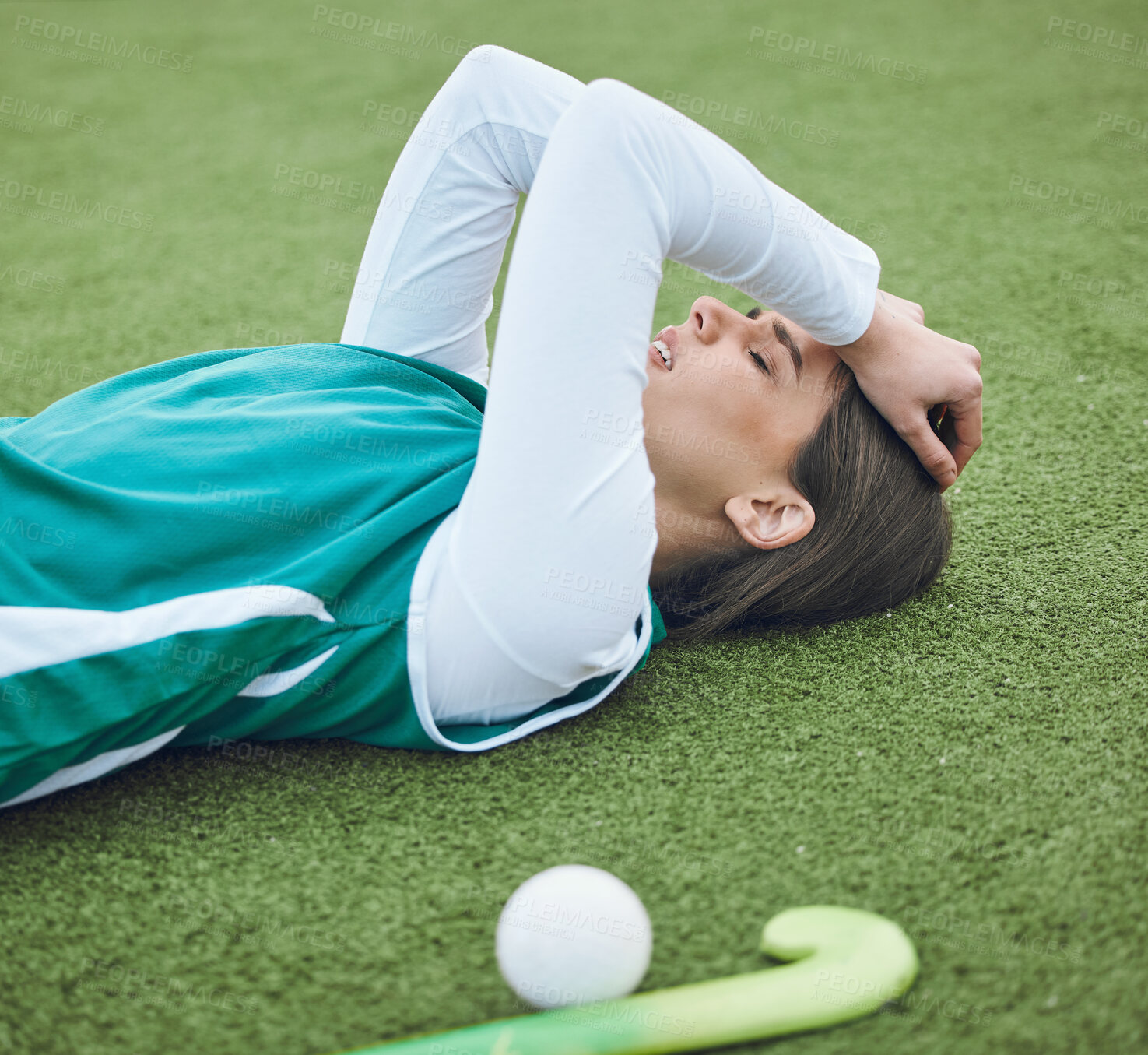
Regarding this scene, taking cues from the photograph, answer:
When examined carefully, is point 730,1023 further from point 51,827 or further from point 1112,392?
point 1112,392

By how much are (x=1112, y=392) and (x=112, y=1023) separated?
166cm

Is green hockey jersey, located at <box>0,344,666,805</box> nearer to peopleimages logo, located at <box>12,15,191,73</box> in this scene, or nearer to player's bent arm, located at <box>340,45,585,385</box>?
player's bent arm, located at <box>340,45,585,385</box>

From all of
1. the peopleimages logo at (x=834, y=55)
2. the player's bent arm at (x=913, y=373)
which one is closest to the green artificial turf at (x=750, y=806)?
the player's bent arm at (x=913, y=373)

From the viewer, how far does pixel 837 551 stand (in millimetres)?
1141

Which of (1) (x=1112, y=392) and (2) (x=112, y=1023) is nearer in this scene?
(2) (x=112, y=1023)

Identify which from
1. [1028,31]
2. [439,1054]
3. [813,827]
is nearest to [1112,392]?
[813,827]

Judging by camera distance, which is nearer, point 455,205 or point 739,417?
point 739,417

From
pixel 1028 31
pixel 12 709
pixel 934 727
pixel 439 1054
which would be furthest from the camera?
pixel 1028 31

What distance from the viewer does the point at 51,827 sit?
0.95 meters

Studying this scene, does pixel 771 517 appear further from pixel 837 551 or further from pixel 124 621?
pixel 124 621

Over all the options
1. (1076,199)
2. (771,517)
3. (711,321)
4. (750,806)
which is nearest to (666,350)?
(711,321)

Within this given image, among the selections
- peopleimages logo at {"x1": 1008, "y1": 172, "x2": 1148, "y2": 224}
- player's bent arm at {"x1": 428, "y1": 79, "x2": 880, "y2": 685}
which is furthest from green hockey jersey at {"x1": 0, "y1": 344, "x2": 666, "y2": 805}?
peopleimages logo at {"x1": 1008, "y1": 172, "x2": 1148, "y2": 224}

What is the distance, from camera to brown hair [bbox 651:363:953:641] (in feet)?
3.62

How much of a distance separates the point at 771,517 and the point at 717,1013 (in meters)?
0.56
